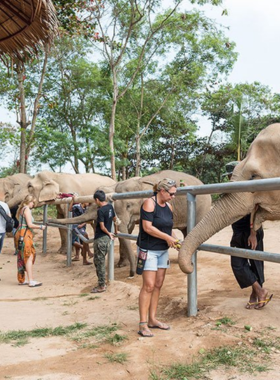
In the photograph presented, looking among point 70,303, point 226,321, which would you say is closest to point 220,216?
point 226,321

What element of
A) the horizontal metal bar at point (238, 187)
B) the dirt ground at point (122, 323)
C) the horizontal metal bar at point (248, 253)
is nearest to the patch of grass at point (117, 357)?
the dirt ground at point (122, 323)

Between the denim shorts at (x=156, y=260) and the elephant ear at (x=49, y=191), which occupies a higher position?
the elephant ear at (x=49, y=191)

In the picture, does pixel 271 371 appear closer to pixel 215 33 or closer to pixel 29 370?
pixel 29 370

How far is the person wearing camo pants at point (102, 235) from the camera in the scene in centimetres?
654

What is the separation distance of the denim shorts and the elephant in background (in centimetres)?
772

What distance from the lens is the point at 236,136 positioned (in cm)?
2464

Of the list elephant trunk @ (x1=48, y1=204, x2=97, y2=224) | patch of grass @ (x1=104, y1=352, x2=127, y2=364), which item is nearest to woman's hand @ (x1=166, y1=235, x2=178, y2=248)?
patch of grass @ (x1=104, y1=352, x2=127, y2=364)

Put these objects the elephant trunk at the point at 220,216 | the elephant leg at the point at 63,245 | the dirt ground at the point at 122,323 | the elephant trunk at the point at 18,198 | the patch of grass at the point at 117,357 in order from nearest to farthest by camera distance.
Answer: the dirt ground at the point at 122,323
the patch of grass at the point at 117,357
the elephant trunk at the point at 220,216
the elephant leg at the point at 63,245
the elephant trunk at the point at 18,198

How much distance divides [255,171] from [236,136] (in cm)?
2094

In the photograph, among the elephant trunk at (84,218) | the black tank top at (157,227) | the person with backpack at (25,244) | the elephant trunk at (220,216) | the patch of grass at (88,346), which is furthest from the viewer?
the elephant trunk at (84,218)

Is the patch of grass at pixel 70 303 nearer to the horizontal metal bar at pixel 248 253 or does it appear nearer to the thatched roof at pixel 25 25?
the horizontal metal bar at pixel 248 253

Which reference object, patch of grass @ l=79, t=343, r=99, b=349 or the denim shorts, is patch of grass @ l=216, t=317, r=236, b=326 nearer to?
the denim shorts

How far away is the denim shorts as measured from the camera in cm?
423

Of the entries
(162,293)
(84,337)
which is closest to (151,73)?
(162,293)
